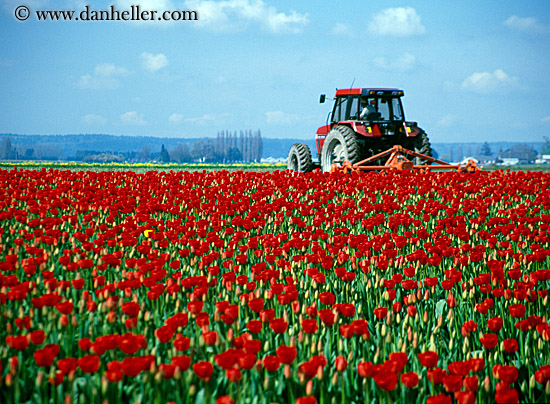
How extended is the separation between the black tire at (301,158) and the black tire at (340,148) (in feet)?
1.61

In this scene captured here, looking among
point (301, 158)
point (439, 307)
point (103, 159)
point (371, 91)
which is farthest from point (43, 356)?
point (103, 159)

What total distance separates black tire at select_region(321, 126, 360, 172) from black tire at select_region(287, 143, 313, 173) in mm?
490

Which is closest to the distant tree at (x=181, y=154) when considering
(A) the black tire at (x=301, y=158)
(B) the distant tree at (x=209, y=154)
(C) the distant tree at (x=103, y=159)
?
(B) the distant tree at (x=209, y=154)

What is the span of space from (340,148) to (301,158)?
69.9 inches

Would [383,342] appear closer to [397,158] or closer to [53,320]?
[53,320]

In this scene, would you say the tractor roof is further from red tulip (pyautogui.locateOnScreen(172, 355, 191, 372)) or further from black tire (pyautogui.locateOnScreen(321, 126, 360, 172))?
red tulip (pyautogui.locateOnScreen(172, 355, 191, 372))

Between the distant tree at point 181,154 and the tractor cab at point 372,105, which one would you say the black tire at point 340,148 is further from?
the distant tree at point 181,154

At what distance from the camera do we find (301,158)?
1739 centimetres

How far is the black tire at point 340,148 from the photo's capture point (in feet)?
48.6

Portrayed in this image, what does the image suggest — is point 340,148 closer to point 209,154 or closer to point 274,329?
point 274,329

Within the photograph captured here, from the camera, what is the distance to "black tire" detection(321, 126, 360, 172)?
583 inches

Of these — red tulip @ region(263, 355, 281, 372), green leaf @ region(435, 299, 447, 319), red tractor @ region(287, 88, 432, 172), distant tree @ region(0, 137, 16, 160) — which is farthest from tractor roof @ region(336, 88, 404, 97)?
distant tree @ region(0, 137, 16, 160)

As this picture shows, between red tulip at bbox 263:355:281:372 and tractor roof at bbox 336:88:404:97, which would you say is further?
tractor roof at bbox 336:88:404:97

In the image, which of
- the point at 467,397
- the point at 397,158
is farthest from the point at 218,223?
the point at 397,158
